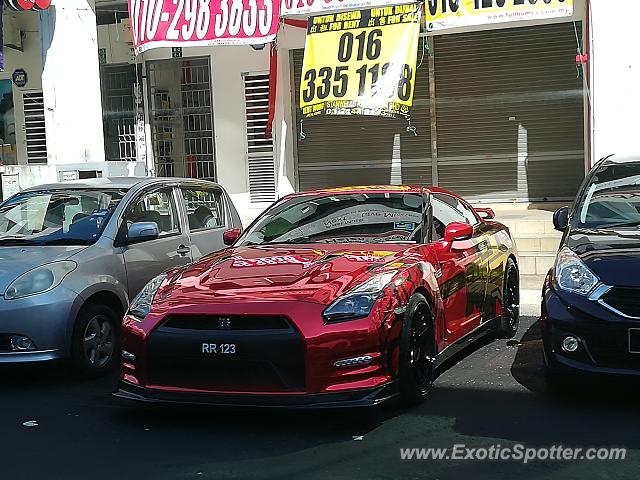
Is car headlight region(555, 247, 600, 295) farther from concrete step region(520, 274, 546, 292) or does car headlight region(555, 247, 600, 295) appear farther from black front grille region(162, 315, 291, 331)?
concrete step region(520, 274, 546, 292)

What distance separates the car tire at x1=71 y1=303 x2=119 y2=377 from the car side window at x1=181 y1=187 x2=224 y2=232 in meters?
1.53

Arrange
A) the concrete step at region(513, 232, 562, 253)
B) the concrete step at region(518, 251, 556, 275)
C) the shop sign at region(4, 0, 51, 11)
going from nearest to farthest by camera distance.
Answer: the concrete step at region(518, 251, 556, 275), the concrete step at region(513, 232, 562, 253), the shop sign at region(4, 0, 51, 11)

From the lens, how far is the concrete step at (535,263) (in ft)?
31.8

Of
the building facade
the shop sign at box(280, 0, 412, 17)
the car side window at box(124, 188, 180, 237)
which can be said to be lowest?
the car side window at box(124, 188, 180, 237)

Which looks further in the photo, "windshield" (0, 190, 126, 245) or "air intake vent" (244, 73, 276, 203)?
"air intake vent" (244, 73, 276, 203)

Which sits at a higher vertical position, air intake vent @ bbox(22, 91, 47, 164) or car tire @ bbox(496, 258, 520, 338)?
air intake vent @ bbox(22, 91, 47, 164)

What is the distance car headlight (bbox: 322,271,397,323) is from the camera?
182 inches

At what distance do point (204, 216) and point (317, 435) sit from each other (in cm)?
375

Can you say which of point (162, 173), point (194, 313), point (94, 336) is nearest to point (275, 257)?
point (194, 313)

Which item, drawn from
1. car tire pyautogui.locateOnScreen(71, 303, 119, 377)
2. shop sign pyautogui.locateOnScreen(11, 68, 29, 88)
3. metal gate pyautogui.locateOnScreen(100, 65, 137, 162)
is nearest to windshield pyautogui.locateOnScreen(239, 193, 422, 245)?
car tire pyautogui.locateOnScreen(71, 303, 119, 377)

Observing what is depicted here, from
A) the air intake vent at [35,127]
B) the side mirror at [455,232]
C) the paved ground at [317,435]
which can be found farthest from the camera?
the air intake vent at [35,127]

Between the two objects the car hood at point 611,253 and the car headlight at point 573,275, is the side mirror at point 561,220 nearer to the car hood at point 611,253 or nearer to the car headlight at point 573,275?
the car hood at point 611,253

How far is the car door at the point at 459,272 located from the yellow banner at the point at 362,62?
4714 mm

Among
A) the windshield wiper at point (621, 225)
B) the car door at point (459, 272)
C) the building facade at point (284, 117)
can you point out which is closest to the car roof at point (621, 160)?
the windshield wiper at point (621, 225)
